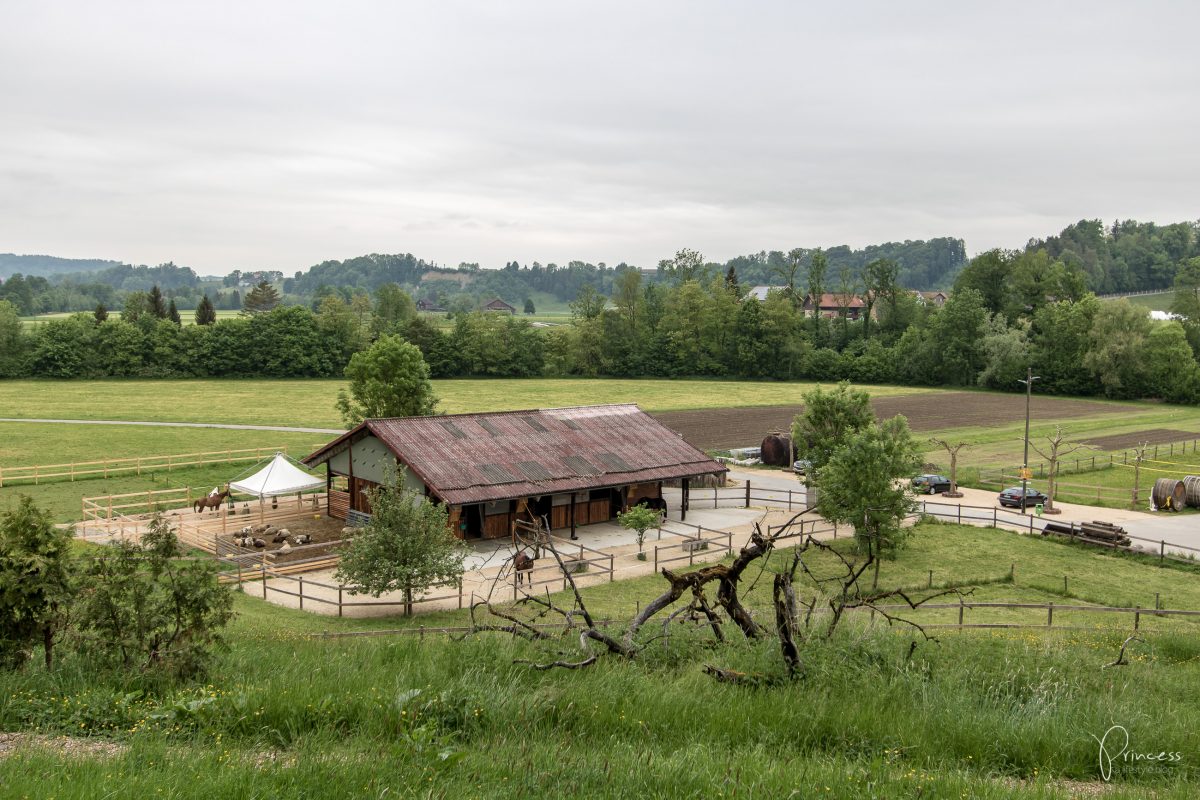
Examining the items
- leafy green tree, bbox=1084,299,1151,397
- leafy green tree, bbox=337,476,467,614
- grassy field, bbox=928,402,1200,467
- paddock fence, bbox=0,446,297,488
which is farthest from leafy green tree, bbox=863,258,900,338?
leafy green tree, bbox=337,476,467,614

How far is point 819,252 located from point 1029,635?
115m

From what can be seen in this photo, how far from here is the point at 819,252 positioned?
127m

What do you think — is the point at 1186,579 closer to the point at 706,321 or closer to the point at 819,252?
the point at 706,321

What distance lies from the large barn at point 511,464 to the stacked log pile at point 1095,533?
42.7 feet

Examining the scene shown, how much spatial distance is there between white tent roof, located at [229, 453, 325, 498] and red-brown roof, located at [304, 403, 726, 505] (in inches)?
51.9

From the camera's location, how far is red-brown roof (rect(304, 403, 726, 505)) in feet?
Result: 108

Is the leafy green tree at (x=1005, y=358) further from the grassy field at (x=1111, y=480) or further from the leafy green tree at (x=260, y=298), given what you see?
the leafy green tree at (x=260, y=298)

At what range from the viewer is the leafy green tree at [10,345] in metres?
94.5

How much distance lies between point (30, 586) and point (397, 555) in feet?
41.6

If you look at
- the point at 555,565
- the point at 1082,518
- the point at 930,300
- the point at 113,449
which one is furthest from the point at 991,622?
the point at 930,300

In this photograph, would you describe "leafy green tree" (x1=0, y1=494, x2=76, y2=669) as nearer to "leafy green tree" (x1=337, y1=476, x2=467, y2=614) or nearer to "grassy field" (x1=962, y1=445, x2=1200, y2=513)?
"leafy green tree" (x1=337, y1=476, x2=467, y2=614)

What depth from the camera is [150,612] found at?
35.4 feet

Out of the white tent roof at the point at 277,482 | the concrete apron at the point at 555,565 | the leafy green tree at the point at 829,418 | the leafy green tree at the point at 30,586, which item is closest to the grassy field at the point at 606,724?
the leafy green tree at the point at 30,586

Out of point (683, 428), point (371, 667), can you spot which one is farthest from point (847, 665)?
point (683, 428)
